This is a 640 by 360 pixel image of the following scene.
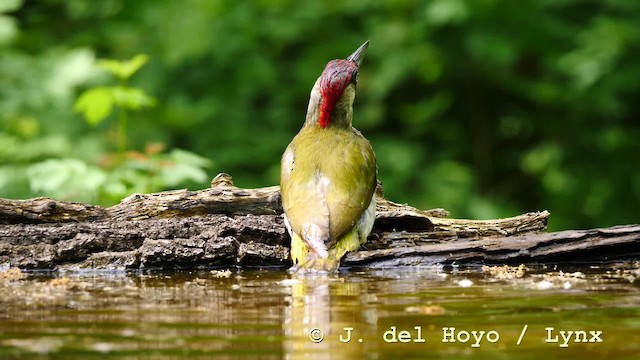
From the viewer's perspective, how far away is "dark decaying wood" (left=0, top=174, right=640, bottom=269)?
4066 millimetres

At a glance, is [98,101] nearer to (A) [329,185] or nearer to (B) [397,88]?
(A) [329,185]

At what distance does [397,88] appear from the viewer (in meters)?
10.2

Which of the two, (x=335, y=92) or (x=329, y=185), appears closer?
(x=329, y=185)

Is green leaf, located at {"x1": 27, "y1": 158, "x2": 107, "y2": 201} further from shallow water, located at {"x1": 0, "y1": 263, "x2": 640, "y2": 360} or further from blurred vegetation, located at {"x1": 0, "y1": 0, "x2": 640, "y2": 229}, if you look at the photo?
blurred vegetation, located at {"x1": 0, "y1": 0, "x2": 640, "y2": 229}

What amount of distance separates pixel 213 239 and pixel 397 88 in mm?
6245

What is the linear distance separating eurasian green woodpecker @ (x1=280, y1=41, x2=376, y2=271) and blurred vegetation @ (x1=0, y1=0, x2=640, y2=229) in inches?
146

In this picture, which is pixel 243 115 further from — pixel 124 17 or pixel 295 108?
pixel 124 17

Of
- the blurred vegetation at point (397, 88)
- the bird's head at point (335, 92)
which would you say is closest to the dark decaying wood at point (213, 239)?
the bird's head at point (335, 92)

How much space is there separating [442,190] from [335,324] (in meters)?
6.59

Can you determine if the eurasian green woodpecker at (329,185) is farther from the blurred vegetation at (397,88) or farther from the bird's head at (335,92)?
the blurred vegetation at (397,88)

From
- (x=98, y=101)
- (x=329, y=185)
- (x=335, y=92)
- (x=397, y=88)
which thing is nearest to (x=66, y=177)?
(x=98, y=101)

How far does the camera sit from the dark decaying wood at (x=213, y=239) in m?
4.07

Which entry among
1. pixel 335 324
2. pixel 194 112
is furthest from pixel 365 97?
pixel 335 324

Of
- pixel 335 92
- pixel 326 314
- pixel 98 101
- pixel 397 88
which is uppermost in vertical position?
pixel 397 88
